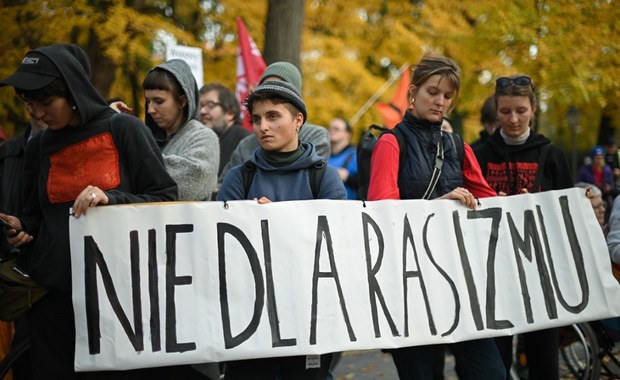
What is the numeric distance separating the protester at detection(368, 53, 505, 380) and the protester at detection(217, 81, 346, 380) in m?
0.39

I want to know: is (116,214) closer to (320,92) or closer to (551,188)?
(551,188)

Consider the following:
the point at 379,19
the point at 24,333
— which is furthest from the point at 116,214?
the point at 379,19

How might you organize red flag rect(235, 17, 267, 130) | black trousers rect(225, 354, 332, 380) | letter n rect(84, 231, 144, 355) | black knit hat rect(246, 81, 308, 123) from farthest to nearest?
red flag rect(235, 17, 267, 130) < black knit hat rect(246, 81, 308, 123) < black trousers rect(225, 354, 332, 380) < letter n rect(84, 231, 144, 355)

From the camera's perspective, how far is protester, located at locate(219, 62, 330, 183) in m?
5.52

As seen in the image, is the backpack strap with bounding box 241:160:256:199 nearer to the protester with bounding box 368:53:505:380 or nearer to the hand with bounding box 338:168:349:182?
the protester with bounding box 368:53:505:380

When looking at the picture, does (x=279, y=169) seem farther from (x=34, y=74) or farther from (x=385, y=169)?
(x=34, y=74)

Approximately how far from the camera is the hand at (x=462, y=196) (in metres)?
4.40

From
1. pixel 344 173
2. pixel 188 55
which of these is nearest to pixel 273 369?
pixel 344 173

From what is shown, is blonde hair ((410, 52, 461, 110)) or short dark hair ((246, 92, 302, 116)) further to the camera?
blonde hair ((410, 52, 461, 110))

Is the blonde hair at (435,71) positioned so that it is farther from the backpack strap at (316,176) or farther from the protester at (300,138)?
the protester at (300,138)

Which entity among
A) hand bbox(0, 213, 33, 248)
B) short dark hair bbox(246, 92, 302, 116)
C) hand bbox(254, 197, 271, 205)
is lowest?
hand bbox(0, 213, 33, 248)

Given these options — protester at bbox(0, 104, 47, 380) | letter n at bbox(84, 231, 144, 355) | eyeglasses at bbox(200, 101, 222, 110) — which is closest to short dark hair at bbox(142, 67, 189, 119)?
protester at bbox(0, 104, 47, 380)

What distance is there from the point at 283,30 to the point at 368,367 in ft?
12.8

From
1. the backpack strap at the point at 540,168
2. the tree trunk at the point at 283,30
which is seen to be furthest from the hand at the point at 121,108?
the tree trunk at the point at 283,30
